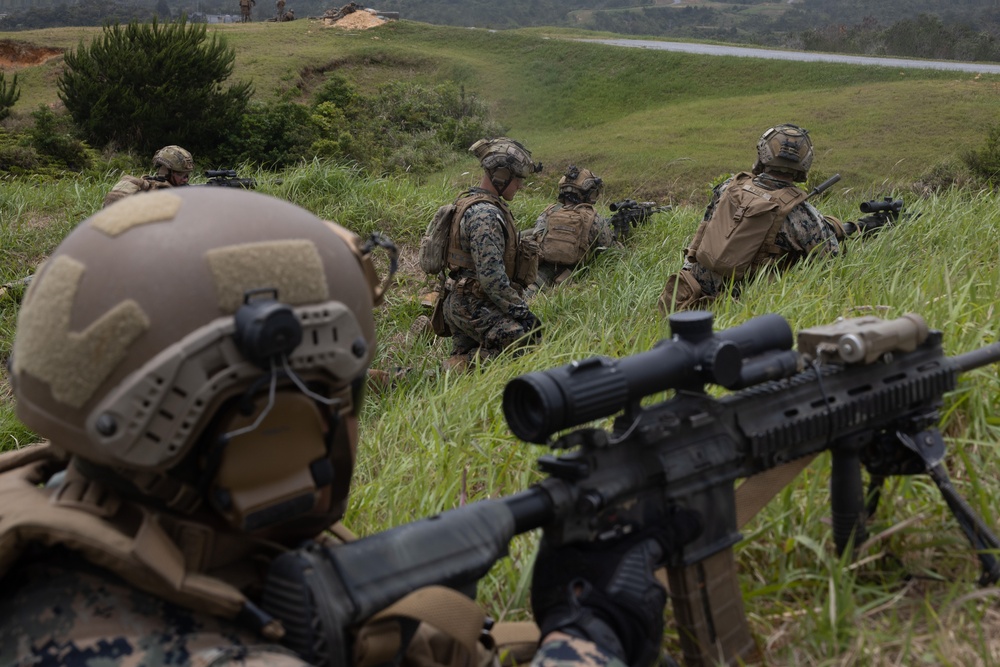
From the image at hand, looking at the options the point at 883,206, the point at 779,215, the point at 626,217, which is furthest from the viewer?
the point at 626,217

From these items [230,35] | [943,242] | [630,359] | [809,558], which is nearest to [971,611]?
[809,558]

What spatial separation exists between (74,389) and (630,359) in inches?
41.3

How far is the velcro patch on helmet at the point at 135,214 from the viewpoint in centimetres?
150

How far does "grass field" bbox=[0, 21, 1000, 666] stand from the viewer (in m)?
2.30

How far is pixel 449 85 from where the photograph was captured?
23.5 meters

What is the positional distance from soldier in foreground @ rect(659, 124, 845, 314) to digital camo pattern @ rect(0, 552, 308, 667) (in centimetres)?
440

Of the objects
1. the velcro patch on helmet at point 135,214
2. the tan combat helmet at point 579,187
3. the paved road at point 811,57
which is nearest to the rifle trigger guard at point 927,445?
the velcro patch on helmet at point 135,214

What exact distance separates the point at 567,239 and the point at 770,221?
293 centimetres

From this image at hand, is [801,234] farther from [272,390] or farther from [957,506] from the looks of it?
[272,390]

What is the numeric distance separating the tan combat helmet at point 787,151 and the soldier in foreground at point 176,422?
15.2 ft

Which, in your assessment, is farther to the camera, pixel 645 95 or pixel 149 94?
pixel 645 95

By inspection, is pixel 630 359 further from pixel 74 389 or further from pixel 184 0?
pixel 184 0

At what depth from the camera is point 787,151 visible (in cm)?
569

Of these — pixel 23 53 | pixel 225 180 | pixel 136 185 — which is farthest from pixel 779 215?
pixel 23 53
